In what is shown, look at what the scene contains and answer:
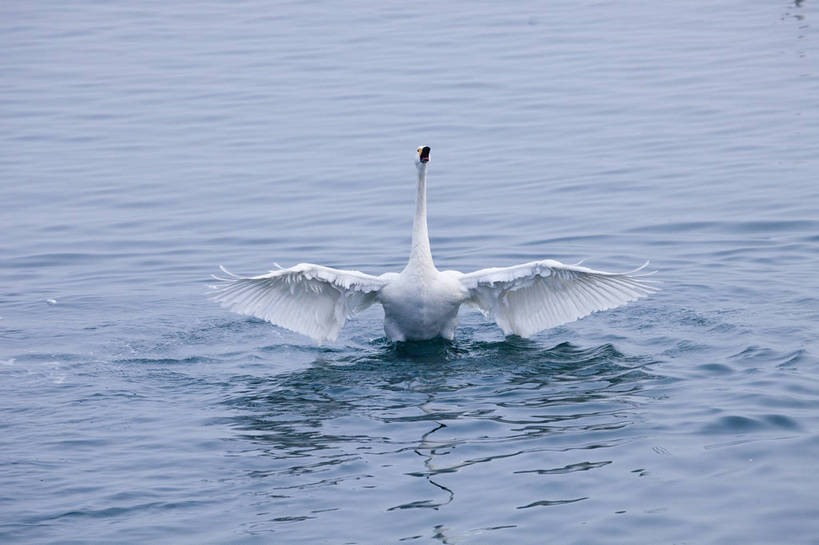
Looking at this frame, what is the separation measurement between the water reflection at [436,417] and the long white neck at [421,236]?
104 cm

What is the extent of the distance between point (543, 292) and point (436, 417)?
265 centimetres

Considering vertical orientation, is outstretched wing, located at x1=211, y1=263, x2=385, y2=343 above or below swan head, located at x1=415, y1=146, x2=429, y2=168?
below

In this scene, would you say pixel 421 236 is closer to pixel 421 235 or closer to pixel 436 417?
pixel 421 235

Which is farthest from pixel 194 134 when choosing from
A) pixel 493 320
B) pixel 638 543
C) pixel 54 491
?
pixel 638 543

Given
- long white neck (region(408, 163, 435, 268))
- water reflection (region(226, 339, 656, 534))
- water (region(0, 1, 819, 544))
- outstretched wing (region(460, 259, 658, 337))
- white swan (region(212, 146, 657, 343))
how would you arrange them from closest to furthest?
water (region(0, 1, 819, 544)), water reflection (region(226, 339, 656, 534)), outstretched wing (region(460, 259, 658, 337)), white swan (region(212, 146, 657, 343)), long white neck (region(408, 163, 435, 268))

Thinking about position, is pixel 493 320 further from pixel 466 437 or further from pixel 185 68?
pixel 185 68

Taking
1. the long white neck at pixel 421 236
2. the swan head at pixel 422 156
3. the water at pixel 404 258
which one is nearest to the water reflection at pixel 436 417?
the water at pixel 404 258

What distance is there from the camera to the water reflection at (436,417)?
1041 cm

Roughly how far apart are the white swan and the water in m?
0.35

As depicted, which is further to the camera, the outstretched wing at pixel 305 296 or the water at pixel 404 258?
the outstretched wing at pixel 305 296

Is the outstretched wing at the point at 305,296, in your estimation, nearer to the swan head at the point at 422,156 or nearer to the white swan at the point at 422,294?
the white swan at the point at 422,294

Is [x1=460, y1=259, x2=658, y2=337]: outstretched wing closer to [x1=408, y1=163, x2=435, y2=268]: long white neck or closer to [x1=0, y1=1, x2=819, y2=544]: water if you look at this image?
[x1=0, y1=1, x2=819, y2=544]: water

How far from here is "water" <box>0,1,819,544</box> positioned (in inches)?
397

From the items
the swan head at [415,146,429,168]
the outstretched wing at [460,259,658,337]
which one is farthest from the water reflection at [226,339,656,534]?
the swan head at [415,146,429,168]
